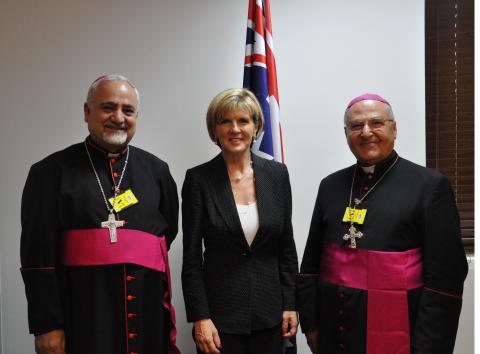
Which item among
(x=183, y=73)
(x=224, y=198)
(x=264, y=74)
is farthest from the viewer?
(x=183, y=73)

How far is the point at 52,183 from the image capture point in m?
1.70

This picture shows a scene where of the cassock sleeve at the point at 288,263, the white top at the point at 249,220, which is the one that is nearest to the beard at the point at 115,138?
the white top at the point at 249,220

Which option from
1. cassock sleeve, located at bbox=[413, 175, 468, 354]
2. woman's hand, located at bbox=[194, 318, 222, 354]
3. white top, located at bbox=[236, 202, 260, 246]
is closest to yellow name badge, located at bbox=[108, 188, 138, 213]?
white top, located at bbox=[236, 202, 260, 246]

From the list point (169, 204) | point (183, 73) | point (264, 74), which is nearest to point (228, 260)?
point (169, 204)

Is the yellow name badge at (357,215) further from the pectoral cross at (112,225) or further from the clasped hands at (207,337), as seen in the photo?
the pectoral cross at (112,225)

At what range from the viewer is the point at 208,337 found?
66.8 inches

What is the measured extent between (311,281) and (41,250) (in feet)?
3.57

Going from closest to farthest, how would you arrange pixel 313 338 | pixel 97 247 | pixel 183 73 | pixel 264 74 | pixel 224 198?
pixel 97 247
pixel 224 198
pixel 313 338
pixel 264 74
pixel 183 73

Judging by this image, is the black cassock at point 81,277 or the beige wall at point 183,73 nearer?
the black cassock at point 81,277

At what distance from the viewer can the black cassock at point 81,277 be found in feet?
5.40

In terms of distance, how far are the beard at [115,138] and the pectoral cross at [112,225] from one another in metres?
0.29

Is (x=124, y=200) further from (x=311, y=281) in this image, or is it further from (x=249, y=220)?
(x=311, y=281)

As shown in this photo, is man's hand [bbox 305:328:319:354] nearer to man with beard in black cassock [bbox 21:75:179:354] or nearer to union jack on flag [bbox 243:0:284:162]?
man with beard in black cassock [bbox 21:75:179:354]

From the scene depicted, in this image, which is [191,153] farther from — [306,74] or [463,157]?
[463,157]
